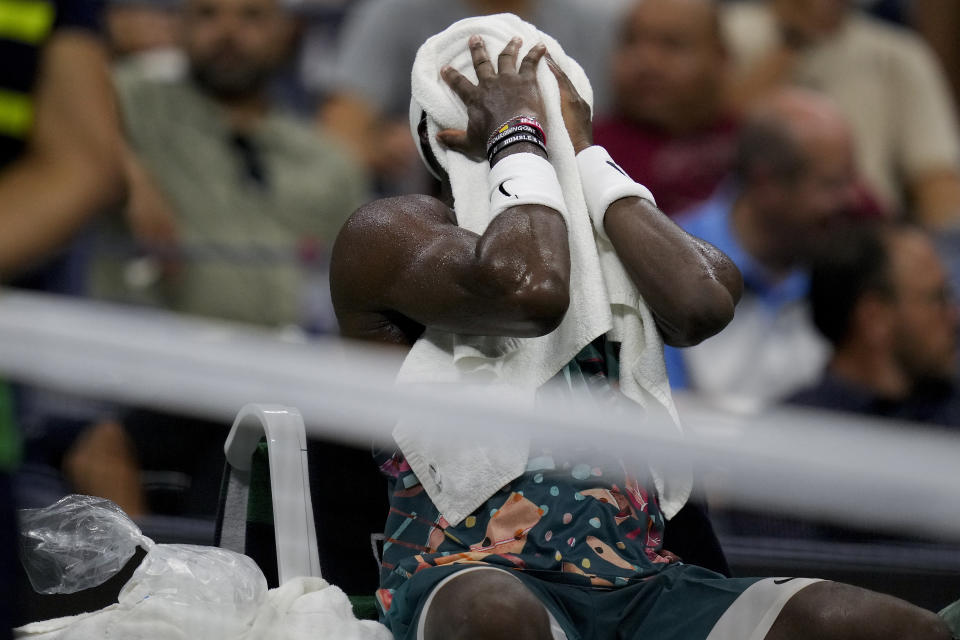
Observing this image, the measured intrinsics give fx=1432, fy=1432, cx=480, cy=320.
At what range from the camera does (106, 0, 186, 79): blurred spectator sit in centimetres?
511

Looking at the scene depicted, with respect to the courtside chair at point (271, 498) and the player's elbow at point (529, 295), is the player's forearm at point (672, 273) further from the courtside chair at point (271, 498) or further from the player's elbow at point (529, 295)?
the courtside chair at point (271, 498)

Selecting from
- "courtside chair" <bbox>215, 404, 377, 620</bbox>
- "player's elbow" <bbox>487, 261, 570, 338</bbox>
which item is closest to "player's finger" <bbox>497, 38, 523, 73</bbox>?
"player's elbow" <bbox>487, 261, 570, 338</bbox>

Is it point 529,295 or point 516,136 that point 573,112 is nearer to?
point 516,136

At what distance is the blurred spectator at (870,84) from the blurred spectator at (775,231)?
0.37 metres

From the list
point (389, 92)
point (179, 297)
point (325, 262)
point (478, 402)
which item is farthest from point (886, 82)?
point (478, 402)

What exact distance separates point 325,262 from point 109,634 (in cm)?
283

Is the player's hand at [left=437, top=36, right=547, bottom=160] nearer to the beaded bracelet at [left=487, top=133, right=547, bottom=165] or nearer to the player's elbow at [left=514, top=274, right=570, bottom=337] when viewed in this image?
the beaded bracelet at [left=487, top=133, right=547, bottom=165]

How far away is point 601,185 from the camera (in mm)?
2414

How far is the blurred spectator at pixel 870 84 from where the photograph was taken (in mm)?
5090

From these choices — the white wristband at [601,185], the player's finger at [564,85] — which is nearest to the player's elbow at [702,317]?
the white wristband at [601,185]

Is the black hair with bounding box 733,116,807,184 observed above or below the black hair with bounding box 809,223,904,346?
above

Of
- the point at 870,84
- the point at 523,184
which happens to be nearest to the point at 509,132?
the point at 523,184

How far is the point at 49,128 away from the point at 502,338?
0.79 meters

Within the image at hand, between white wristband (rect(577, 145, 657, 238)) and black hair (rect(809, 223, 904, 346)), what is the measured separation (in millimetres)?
2045
